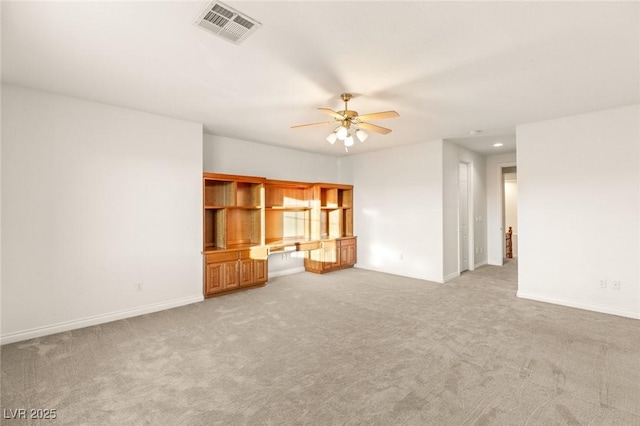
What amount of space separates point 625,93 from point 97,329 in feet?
22.5

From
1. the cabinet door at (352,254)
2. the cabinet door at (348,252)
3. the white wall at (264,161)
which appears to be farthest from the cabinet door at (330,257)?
the white wall at (264,161)

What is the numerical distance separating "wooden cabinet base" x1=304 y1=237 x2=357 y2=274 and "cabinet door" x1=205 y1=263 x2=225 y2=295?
2.27 meters

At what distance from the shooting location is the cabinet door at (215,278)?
4594 millimetres

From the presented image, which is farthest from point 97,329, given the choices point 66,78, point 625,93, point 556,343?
point 625,93

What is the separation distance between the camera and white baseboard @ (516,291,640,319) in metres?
3.76

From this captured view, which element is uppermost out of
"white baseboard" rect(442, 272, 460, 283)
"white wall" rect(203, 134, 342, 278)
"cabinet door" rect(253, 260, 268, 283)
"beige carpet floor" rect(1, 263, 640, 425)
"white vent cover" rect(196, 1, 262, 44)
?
"white vent cover" rect(196, 1, 262, 44)

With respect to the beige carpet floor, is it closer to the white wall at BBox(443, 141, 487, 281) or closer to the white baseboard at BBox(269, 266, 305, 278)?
the white wall at BBox(443, 141, 487, 281)

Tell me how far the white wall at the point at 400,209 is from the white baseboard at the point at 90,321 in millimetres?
3904

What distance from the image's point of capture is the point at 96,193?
12.0 ft

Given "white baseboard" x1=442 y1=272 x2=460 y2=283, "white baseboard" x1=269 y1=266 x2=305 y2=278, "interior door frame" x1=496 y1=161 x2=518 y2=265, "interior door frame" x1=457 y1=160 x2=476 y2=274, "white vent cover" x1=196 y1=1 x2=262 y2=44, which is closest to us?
"white vent cover" x1=196 y1=1 x2=262 y2=44

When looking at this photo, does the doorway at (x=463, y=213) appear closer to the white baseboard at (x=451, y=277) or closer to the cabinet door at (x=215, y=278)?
the white baseboard at (x=451, y=277)

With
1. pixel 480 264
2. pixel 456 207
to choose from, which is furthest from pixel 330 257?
pixel 480 264

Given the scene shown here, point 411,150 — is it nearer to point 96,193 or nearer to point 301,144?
point 301,144

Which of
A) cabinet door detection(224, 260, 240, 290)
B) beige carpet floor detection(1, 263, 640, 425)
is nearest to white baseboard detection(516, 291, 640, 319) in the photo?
beige carpet floor detection(1, 263, 640, 425)
